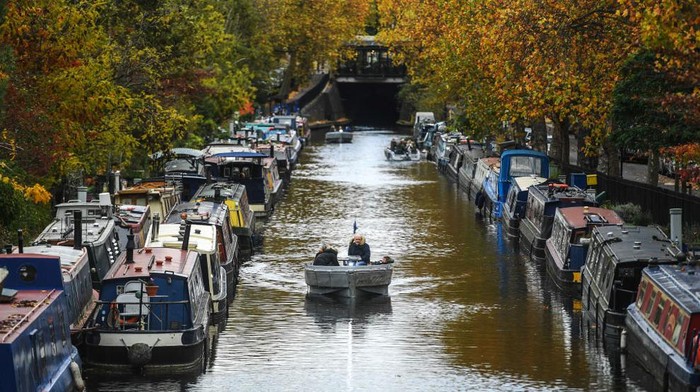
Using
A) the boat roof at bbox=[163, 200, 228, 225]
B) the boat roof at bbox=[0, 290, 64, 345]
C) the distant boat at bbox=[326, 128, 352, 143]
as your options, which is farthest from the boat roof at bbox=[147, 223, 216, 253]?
the distant boat at bbox=[326, 128, 352, 143]

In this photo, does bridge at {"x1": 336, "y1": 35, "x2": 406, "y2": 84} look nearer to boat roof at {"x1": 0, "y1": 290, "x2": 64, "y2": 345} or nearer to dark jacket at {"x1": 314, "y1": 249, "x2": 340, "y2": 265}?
dark jacket at {"x1": 314, "y1": 249, "x2": 340, "y2": 265}

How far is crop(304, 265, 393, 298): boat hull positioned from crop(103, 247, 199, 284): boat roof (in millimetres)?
6045

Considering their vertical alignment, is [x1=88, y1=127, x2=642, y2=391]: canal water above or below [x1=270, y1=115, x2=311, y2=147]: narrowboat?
below

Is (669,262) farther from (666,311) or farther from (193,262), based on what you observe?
(193,262)

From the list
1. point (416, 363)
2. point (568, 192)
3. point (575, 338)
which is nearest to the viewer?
point (416, 363)

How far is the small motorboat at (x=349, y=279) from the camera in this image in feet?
138

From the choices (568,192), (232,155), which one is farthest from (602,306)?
(232,155)

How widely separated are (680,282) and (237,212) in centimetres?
2483

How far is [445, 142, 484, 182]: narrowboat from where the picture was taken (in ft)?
268

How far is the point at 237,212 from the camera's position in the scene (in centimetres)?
5325

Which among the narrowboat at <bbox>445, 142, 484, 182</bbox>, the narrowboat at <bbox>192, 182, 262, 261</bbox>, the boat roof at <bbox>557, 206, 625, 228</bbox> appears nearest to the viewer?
the boat roof at <bbox>557, 206, 625, 228</bbox>

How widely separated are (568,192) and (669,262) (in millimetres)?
17517

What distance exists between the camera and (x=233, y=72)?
99250 millimetres

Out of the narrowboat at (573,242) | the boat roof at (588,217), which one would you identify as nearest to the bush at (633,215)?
the boat roof at (588,217)
